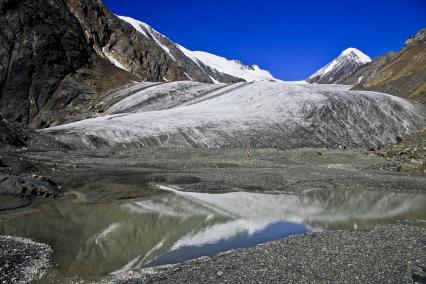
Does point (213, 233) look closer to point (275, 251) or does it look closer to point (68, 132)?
point (275, 251)

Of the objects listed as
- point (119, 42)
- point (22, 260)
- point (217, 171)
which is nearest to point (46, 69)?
point (119, 42)

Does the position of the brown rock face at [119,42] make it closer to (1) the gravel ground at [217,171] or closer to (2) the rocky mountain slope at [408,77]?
(2) the rocky mountain slope at [408,77]

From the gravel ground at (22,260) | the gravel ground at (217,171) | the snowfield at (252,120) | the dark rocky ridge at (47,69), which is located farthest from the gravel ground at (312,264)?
the dark rocky ridge at (47,69)

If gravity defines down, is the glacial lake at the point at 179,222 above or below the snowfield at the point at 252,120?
below

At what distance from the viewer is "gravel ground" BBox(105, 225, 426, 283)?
11.1 meters

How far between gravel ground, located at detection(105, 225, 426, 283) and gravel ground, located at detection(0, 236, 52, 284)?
74.9 inches

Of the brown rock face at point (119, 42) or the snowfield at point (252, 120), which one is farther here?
the brown rock face at point (119, 42)

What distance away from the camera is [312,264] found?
12.1 m

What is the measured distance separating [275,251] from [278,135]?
1690 inches

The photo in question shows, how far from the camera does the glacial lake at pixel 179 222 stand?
526 inches

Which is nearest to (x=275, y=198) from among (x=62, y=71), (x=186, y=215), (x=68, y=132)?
(x=186, y=215)

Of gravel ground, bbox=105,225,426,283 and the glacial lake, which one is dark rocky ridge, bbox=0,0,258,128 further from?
gravel ground, bbox=105,225,426,283

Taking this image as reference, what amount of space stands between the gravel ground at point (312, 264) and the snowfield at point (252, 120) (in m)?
35.7

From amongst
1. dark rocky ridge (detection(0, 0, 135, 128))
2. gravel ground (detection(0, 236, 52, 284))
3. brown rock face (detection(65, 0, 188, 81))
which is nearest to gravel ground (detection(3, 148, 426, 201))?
gravel ground (detection(0, 236, 52, 284))
